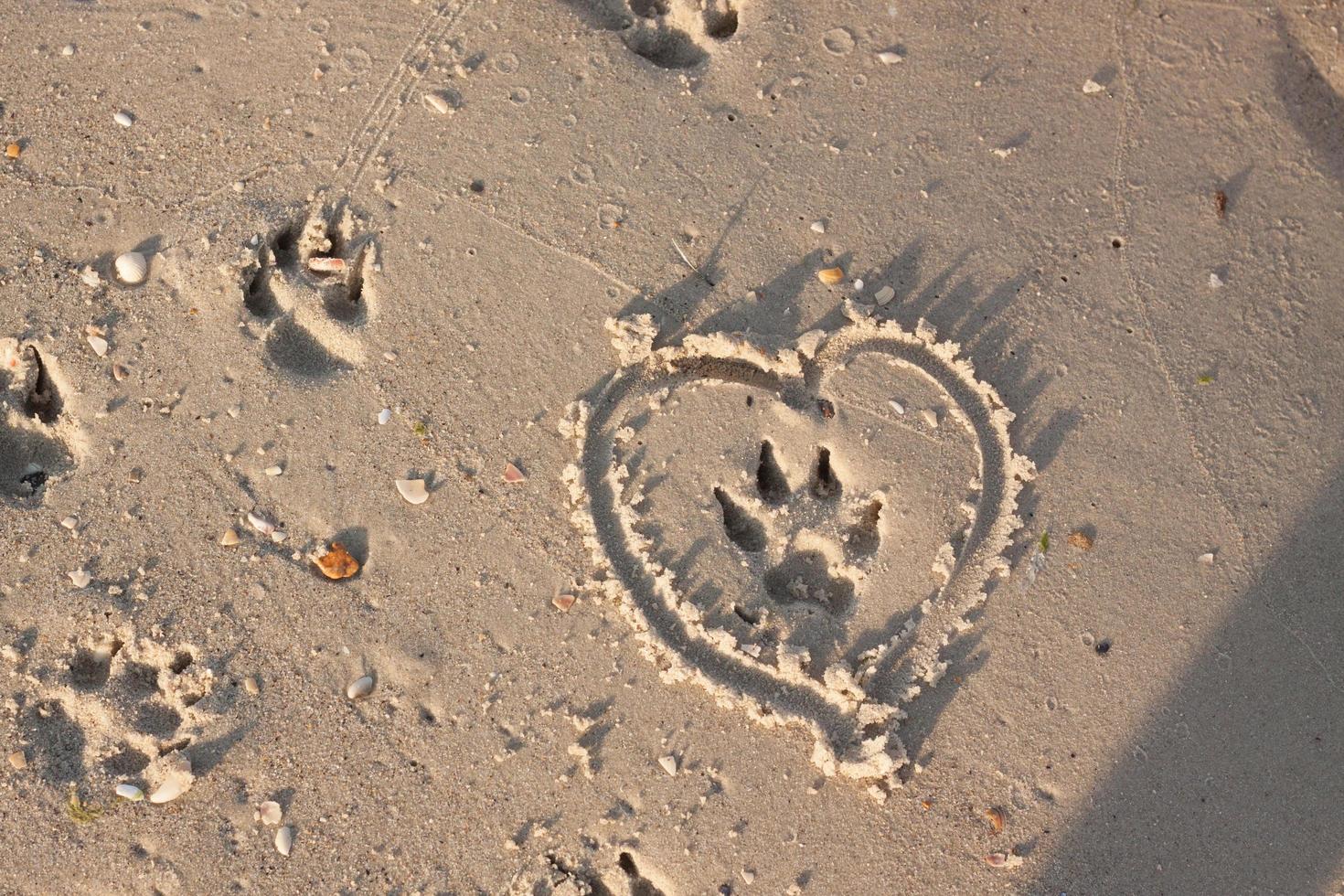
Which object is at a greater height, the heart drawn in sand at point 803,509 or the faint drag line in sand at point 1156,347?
the faint drag line in sand at point 1156,347

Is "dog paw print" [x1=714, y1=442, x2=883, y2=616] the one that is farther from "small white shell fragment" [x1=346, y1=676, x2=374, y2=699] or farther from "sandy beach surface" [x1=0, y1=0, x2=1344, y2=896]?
"small white shell fragment" [x1=346, y1=676, x2=374, y2=699]

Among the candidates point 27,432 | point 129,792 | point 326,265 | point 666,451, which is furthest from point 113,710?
point 666,451

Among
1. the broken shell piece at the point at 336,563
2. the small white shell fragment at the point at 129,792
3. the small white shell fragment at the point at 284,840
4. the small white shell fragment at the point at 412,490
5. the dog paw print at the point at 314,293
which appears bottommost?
the small white shell fragment at the point at 129,792

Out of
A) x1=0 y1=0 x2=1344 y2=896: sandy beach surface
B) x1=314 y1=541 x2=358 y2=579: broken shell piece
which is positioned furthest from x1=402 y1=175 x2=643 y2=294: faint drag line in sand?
x1=314 y1=541 x2=358 y2=579: broken shell piece

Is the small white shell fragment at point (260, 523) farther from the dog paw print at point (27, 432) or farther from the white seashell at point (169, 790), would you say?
the white seashell at point (169, 790)

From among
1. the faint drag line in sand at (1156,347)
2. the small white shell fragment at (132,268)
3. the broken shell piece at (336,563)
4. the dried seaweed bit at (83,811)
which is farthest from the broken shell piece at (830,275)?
the dried seaweed bit at (83,811)

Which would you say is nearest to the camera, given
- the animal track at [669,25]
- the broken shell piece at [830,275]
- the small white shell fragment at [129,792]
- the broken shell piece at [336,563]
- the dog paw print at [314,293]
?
the small white shell fragment at [129,792]

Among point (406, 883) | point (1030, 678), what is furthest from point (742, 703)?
point (406, 883)
